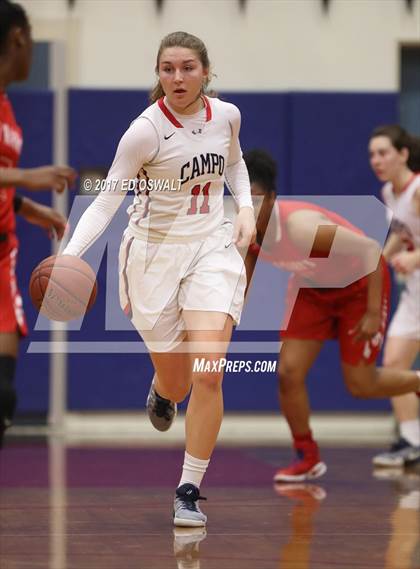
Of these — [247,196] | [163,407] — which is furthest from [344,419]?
[247,196]

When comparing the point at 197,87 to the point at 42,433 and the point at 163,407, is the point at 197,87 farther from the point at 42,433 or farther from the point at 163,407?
the point at 42,433

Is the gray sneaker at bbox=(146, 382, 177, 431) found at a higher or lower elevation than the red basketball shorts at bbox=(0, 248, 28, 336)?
lower

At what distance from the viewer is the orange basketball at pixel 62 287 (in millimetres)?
4152

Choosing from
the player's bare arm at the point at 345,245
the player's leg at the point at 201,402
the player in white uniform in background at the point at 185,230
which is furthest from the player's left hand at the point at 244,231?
the player's bare arm at the point at 345,245

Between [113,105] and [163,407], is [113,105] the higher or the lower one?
the higher one

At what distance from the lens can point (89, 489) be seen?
585cm

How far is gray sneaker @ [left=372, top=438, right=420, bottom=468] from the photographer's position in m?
6.82

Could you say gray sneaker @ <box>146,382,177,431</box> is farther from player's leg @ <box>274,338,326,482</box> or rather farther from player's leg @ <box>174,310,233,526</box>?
player's leg @ <box>274,338,326,482</box>

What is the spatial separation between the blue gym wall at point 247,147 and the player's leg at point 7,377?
3.00m

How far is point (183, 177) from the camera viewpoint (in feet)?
14.0

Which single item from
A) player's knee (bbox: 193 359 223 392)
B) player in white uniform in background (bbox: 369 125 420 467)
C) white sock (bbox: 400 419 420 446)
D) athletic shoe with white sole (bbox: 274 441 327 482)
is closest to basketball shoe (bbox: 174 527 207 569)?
player's knee (bbox: 193 359 223 392)

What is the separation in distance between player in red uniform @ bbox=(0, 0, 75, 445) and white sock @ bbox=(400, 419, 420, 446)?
107 inches

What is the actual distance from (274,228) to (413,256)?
1.13 meters

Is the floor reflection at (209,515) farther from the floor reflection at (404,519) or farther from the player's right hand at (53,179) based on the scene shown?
the player's right hand at (53,179)
